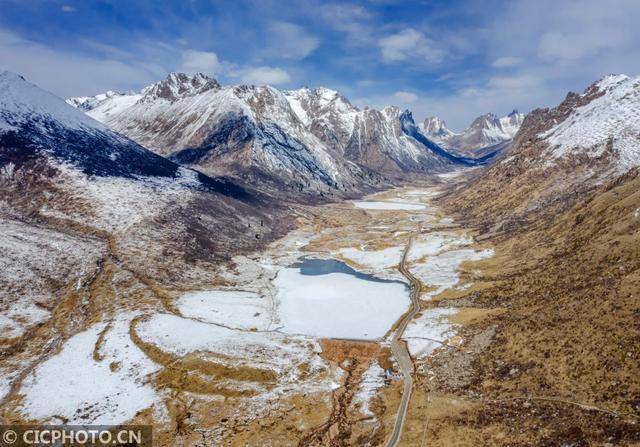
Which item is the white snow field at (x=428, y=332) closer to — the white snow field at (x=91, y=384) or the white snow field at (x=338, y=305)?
the white snow field at (x=338, y=305)

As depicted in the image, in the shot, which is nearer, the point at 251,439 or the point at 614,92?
the point at 251,439

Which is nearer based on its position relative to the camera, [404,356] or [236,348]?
[404,356]

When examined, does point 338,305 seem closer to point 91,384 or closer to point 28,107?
point 91,384

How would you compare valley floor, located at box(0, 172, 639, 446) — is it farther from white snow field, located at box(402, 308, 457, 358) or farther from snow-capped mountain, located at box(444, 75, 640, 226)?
snow-capped mountain, located at box(444, 75, 640, 226)

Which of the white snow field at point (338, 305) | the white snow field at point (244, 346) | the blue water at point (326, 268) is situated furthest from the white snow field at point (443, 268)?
the white snow field at point (244, 346)

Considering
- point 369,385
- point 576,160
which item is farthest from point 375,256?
point 576,160

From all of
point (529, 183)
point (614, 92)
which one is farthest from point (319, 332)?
point (614, 92)

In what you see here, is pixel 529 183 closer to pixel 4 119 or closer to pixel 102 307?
pixel 102 307
